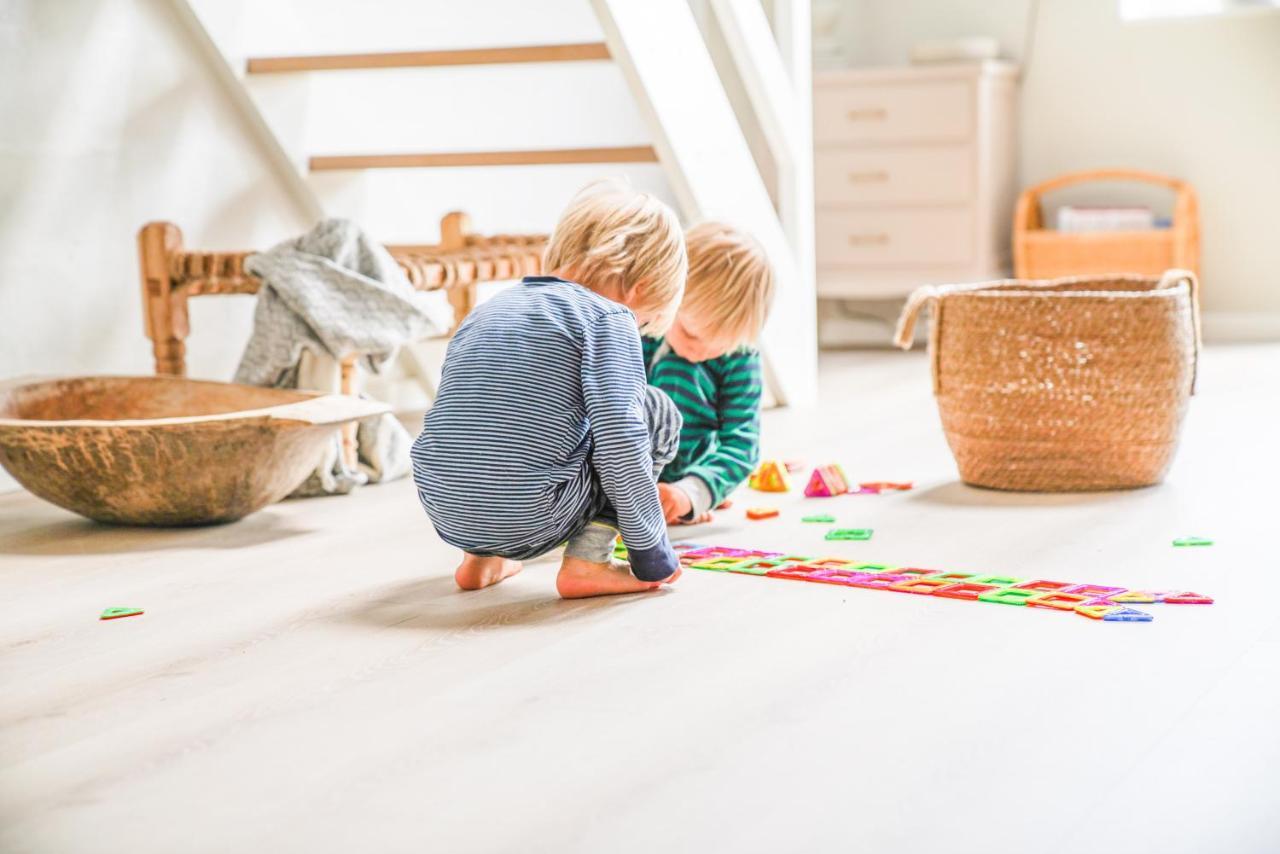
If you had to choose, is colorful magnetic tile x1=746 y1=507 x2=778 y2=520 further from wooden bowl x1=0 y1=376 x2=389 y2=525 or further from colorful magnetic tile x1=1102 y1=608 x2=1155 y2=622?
colorful magnetic tile x1=1102 y1=608 x2=1155 y2=622

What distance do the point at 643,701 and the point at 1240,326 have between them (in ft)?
11.6

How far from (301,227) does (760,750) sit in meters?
2.34

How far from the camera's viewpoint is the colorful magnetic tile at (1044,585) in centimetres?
160

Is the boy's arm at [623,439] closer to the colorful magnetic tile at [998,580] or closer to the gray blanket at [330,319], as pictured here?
the colorful magnetic tile at [998,580]

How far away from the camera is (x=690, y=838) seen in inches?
38.9

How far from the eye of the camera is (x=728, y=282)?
193cm

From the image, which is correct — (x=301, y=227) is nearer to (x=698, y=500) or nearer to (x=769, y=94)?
(x=769, y=94)

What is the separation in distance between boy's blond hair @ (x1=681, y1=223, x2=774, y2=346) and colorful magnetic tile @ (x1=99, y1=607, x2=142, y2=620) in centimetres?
78

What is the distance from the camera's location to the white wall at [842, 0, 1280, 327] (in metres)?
4.23

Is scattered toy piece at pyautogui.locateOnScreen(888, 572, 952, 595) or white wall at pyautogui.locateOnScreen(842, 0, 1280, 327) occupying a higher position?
white wall at pyautogui.locateOnScreen(842, 0, 1280, 327)

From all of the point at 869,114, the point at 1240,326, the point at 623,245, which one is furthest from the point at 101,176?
the point at 1240,326

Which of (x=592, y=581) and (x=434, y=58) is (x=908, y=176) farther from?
(x=592, y=581)

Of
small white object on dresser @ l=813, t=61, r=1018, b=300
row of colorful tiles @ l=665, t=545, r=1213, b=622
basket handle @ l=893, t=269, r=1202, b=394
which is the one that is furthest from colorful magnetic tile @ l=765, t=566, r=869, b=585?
small white object on dresser @ l=813, t=61, r=1018, b=300

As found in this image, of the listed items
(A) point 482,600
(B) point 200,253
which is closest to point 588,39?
(B) point 200,253
